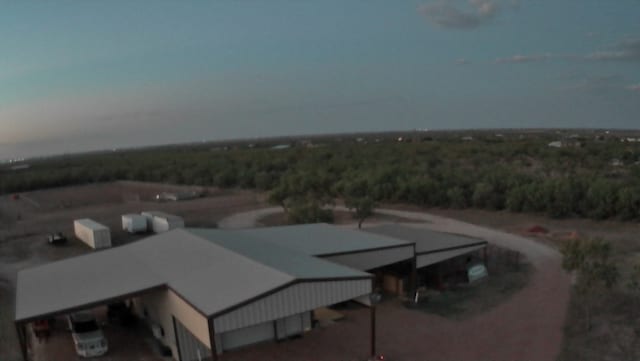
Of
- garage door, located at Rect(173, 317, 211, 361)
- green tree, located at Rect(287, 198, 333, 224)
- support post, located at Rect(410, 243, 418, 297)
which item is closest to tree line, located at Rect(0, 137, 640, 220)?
green tree, located at Rect(287, 198, 333, 224)

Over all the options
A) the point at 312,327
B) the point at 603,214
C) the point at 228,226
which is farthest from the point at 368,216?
the point at 312,327

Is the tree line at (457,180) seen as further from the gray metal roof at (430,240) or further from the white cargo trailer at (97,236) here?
the white cargo trailer at (97,236)

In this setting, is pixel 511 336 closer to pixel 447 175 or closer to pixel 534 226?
pixel 534 226

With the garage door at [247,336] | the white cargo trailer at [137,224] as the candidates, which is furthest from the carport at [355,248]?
the white cargo trailer at [137,224]

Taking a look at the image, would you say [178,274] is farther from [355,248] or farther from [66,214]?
[66,214]

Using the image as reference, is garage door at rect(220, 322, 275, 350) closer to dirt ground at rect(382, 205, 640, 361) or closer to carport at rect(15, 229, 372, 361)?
carport at rect(15, 229, 372, 361)

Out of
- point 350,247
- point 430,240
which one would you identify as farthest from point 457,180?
point 350,247
